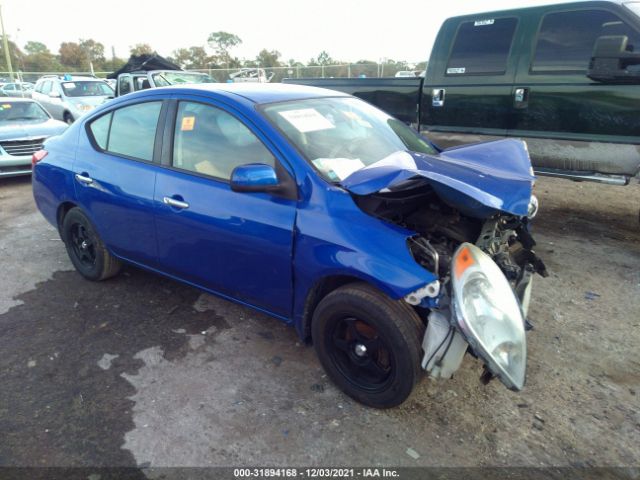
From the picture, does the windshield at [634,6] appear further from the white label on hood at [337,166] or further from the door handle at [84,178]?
the door handle at [84,178]

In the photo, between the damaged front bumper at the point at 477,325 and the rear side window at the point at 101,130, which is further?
the rear side window at the point at 101,130

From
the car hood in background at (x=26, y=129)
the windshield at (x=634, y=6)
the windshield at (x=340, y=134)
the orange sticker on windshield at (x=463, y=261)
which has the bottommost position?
the car hood in background at (x=26, y=129)

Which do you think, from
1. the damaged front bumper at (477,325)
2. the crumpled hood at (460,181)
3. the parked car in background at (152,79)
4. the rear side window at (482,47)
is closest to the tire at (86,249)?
the crumpled hood at (460,181)

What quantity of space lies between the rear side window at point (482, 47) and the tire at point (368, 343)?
13.3 ft

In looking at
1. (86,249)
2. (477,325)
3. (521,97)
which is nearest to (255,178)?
(477,325)

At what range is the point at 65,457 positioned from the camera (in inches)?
94.1

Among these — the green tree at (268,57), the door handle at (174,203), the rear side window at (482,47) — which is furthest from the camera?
the green tree at (268,57)

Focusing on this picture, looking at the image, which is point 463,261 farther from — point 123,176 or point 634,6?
point 634,6

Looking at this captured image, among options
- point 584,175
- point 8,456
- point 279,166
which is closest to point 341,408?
point 279,166

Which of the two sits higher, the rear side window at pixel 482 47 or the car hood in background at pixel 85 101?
the rear side window at pixel 482 47

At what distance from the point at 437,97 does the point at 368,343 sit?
4.18 meters

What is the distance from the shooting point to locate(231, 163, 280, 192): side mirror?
2654mm

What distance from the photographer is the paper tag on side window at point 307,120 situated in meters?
2.99

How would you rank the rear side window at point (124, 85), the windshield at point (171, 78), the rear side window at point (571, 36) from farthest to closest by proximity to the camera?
the rear side window at point (124, 85) → the windshield at point (171, 78) → the rear side window at point (571, 36)
